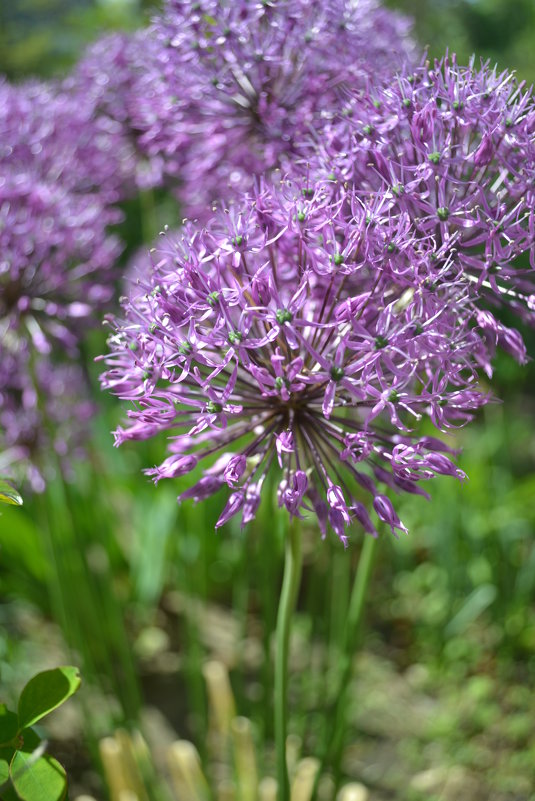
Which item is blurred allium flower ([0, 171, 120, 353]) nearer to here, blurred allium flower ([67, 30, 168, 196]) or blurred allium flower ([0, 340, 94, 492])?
blurred allium flower ([0, 340, 94, 492])

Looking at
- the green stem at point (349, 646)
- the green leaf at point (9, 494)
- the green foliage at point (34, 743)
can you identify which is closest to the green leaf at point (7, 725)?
the green foliage at point (34, 743)

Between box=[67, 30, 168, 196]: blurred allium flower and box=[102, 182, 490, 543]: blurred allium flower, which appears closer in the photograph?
box=[102, 182, 490, 543]: blurred allium flower

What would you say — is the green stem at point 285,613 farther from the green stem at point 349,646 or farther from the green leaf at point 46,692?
the green leaf at point 46,692

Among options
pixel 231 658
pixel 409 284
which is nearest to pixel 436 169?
pixel 409 284

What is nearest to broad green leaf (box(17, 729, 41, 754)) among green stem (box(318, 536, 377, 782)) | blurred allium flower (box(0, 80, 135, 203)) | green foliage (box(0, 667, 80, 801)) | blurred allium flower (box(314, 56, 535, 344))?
green foliage (box(0, 667, 80, 801))

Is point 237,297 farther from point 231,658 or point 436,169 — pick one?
point 231,658

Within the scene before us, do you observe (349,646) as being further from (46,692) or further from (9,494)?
(9,494)
